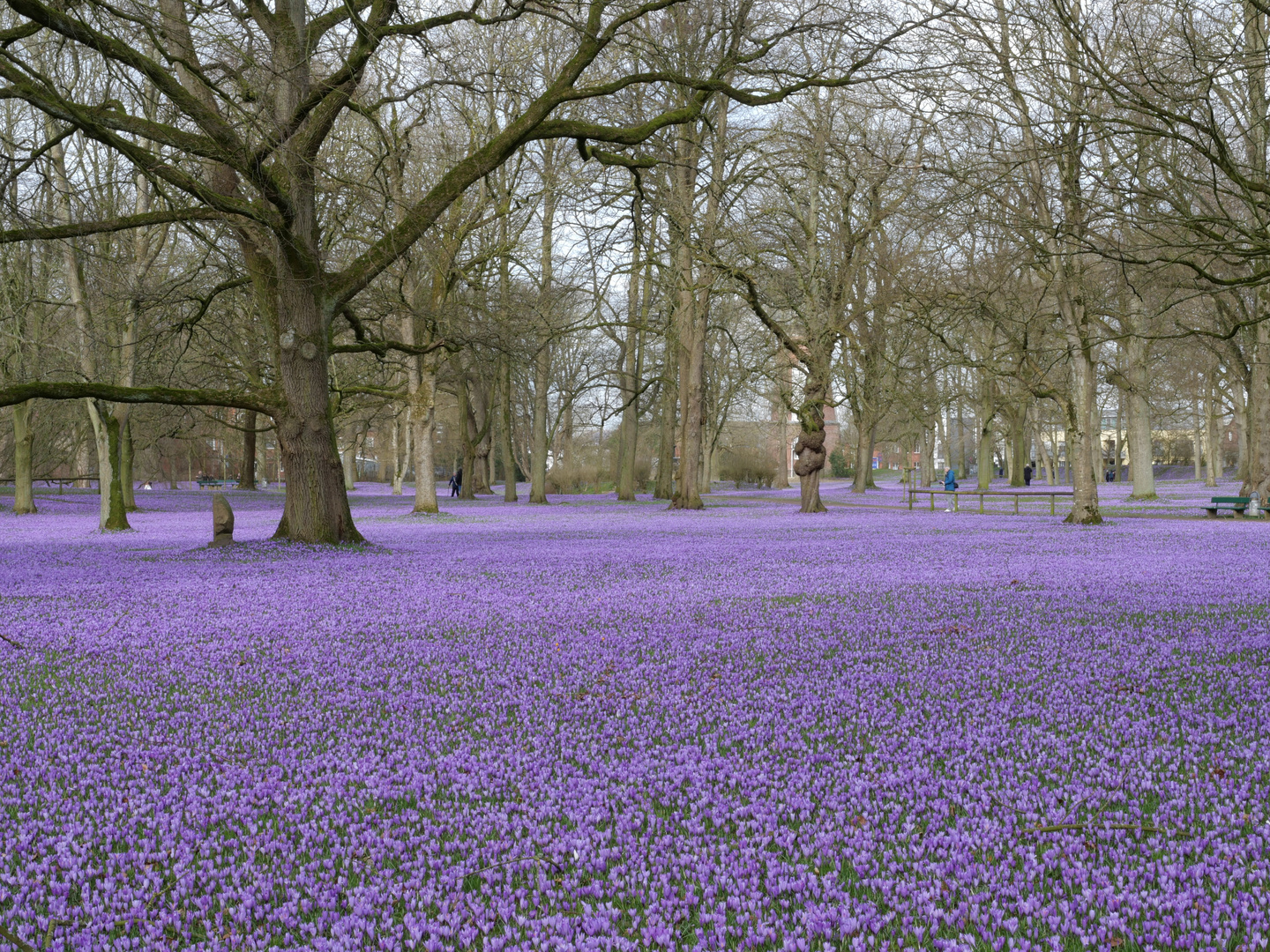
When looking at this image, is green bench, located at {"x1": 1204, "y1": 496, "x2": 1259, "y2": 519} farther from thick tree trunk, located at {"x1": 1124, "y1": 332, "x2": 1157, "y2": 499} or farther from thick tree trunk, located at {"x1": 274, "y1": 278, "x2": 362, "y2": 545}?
thick tree trunk, located at {"x1": 274, "y1": 278, "x2": 362, "y2": 545}

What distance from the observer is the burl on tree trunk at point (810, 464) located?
1204 inches

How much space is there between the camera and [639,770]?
4.80m

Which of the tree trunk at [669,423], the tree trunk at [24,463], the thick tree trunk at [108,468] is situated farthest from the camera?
the tree trunk at [669,423]

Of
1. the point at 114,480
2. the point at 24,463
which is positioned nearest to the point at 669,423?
the point at 24,463

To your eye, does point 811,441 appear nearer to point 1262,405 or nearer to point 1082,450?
point 1082,450

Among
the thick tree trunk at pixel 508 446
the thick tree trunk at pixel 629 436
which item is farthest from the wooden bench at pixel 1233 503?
the thick tree trunk at pixel 508 446

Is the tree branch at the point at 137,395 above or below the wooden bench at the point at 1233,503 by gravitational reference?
above

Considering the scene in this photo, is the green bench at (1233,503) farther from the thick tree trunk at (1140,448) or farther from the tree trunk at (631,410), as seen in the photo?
the tree trunk at (631,410)

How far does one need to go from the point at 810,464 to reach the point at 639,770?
26.8 meters

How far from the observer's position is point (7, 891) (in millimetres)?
3453

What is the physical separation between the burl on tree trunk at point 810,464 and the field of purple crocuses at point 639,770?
19.2 meters

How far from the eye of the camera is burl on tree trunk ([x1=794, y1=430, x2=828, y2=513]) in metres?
30.6

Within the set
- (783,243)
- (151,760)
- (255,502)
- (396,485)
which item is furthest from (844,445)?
(151,760)

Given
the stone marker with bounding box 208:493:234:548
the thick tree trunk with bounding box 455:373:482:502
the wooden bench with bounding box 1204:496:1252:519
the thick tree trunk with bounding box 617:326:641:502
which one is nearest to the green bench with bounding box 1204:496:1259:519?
the wooden bench with bounding box 1204:496:1252:519
